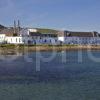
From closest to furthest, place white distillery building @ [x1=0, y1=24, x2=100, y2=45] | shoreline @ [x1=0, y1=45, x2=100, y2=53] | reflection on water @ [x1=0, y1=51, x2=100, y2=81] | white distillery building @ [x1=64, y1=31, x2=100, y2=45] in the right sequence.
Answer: reflection on water @ [x1=0, y1=51, x2=100, y2=81], shoreline @ [x1=0, y1=45, x2=100, y2=53], white distillery building @ [x1=0, y1=24, x2=100, y2=45], white distillery building @ [x1=64, y1=31, x2=100, y2=45]

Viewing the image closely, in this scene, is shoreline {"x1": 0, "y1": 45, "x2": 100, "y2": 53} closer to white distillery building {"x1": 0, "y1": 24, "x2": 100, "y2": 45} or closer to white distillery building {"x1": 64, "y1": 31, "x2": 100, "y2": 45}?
white distillery building {"x1": 0, "y1": 24, "x2": 100, "y2": 45}

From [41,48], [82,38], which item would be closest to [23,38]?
[41,48]

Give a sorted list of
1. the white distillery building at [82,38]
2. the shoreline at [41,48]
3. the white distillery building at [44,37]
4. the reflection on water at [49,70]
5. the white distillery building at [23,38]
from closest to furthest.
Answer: the reflection on water at [49,70], the shoreline at [41,48], the white distillery building at [23,38], the white distillery building at [44,37], the white distillery building at [82,38]

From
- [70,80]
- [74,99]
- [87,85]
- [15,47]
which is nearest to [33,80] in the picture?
[70,80]

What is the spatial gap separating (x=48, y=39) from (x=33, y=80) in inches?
3040

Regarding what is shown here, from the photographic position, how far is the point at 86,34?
357 feet

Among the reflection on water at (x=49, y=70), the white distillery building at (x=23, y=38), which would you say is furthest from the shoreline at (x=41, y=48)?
the reflection on water at (x=49, y=70)

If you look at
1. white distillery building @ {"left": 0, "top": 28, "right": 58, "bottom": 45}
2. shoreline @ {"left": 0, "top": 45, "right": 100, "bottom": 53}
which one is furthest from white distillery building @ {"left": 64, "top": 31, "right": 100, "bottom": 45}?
shoreline @ {"left": 0, "top": 45, "right": 100, "bottom": 53}

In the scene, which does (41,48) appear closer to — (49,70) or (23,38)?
(23,38)

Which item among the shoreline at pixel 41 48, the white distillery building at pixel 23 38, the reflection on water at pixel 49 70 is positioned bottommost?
the reflection on water at pixel 49 70

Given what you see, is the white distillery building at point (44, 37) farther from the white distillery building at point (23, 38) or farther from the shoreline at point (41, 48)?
the shoreline at point (41, 48)

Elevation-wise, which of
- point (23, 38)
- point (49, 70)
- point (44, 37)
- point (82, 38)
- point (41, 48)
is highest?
point (44, 37)

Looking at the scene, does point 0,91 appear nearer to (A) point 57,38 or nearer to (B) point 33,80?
(B) point 33,80

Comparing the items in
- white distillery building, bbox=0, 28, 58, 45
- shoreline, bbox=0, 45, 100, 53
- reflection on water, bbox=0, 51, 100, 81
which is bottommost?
reflection on water, bbox=0, 51, 100, 81
